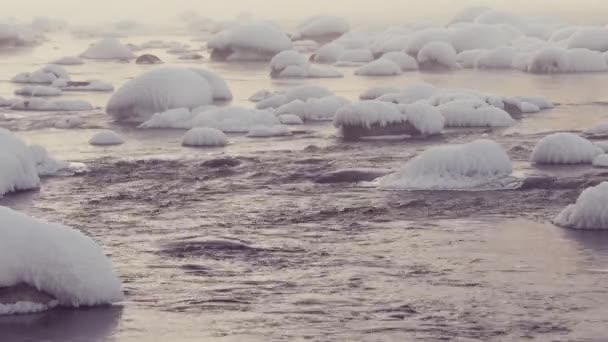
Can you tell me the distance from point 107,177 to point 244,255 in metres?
3.75

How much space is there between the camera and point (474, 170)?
1238cm

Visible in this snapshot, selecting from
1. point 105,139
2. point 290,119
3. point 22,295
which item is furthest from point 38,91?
point 22,295

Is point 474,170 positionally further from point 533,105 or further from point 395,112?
point 533,105

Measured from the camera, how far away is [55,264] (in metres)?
8.20

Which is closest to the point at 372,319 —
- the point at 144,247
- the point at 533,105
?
the point at 144,247

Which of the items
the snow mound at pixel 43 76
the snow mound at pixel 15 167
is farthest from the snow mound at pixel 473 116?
the snow mound at pixel 43 76

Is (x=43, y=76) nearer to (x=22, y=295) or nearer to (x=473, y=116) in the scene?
(x=473, y=116)

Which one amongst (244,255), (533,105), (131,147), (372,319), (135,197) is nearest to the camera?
(372,319)

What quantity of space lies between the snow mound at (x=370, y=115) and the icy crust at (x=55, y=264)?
7809 millimetres

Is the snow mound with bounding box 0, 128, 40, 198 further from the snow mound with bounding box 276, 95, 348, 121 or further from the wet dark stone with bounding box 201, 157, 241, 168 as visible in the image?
the snow mound with bounding box 276, 95, 348, 121

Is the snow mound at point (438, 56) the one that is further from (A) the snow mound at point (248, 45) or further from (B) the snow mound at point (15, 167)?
(B) the snow mound at point (15, 167)

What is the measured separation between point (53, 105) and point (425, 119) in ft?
18.8

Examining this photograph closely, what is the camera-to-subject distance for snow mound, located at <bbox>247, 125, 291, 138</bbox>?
634 inches

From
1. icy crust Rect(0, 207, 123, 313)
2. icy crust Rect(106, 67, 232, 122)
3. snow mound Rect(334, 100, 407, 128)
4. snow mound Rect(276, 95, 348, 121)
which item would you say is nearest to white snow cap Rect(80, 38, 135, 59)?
icy crust Rect(106, 67, 232, 122)
